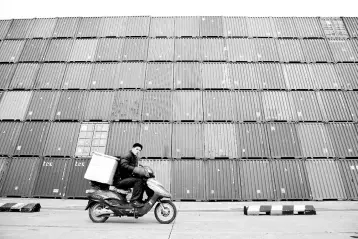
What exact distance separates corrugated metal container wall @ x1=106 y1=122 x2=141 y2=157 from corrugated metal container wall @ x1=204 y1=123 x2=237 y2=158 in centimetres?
384

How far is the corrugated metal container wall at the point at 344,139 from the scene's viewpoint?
12.8m

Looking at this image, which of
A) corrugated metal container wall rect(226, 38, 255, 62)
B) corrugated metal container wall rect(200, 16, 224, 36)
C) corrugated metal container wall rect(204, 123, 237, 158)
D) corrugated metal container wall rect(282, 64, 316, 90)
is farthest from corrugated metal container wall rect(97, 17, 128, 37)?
corrugated metal container wall rect(282, 64, 316, 90)

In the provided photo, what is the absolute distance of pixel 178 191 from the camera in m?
12.1

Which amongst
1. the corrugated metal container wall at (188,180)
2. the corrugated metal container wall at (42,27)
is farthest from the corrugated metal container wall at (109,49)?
the corrugated metal container wall at (188,180)

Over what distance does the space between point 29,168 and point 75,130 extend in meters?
3.20

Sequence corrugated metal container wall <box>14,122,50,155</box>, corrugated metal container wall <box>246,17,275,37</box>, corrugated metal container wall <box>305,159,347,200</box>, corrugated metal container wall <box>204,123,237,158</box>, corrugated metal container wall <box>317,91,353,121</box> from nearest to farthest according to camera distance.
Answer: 1. corrugated metal container wall <box>305,159,347,200</box>
2. corrugated metal container wall <box>204,123,237,158</box>
3. corrugated metal container wall <box>14,122,50,155</box>
4. corrugated metal container wall <box>317,91,353,121</box>
5. corrugated metal container wall <box>246,17,275,37</box>

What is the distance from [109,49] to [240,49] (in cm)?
990

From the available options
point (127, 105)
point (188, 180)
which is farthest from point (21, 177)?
point (188, 180)

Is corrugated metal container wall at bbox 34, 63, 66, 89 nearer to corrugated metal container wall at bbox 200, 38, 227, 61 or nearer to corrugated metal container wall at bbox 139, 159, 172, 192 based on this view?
corrugated metal container wall at bbox 139, 159, 172, 192

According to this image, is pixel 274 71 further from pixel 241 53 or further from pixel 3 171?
pixel 3 171

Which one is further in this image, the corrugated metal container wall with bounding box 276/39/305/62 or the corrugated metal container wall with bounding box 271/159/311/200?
the corrugated metal container wall with bounding box 276/39/305/62

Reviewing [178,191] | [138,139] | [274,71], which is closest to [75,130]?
[138,139]

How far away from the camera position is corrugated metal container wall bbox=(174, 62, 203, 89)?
15.0 meters

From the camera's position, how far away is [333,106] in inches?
555
